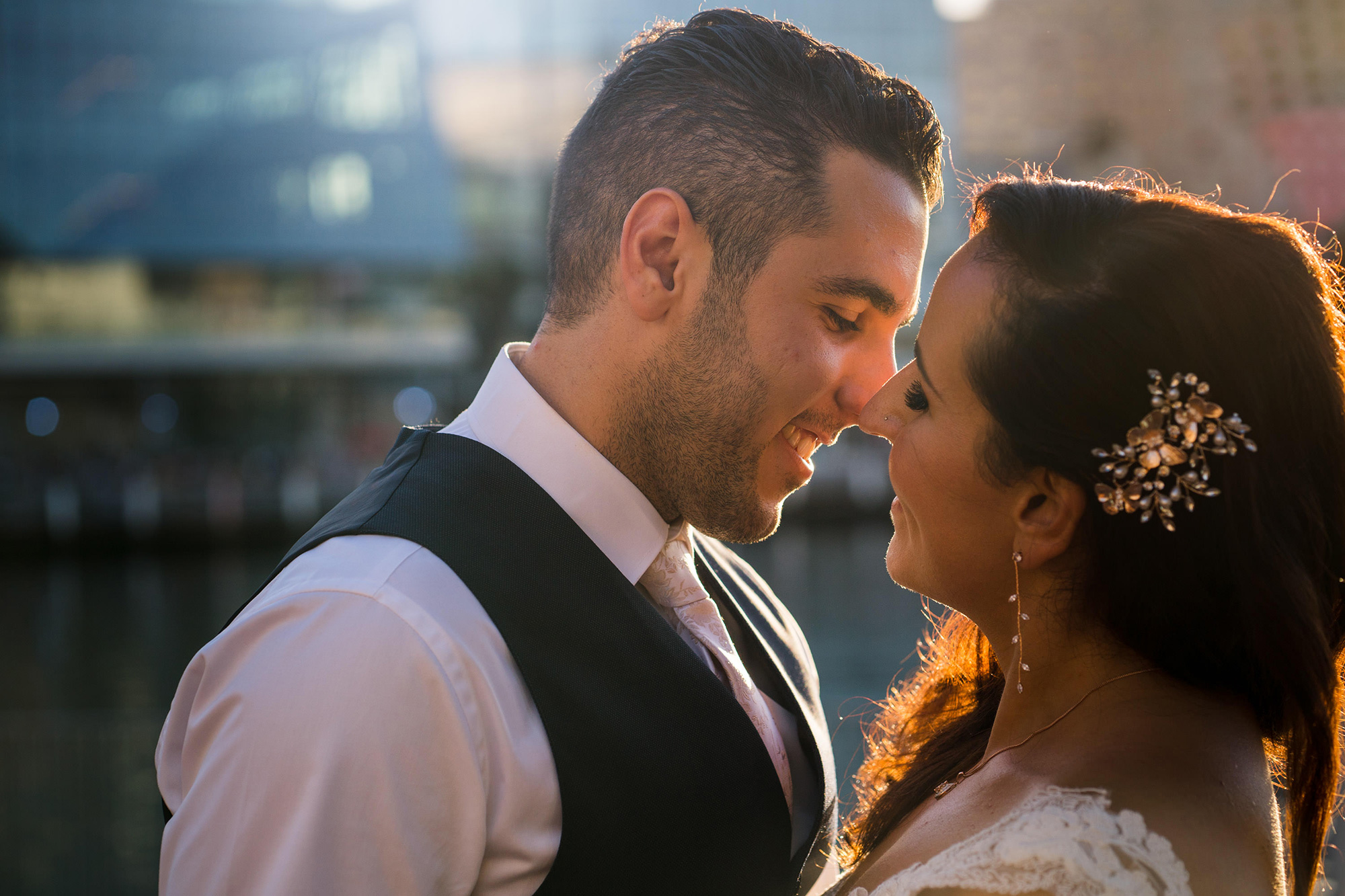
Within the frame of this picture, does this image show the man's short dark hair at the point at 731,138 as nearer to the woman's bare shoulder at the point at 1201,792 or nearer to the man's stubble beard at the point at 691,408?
the man's stubble beard at the point at 691,408

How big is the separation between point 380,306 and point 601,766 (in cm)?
3213

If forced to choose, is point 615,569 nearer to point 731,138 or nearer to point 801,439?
point 801,439

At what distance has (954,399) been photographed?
159cm

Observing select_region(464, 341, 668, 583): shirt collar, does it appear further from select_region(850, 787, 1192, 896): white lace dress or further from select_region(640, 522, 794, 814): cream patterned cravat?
select_region(850, 787, 1192, 896): white lace dress

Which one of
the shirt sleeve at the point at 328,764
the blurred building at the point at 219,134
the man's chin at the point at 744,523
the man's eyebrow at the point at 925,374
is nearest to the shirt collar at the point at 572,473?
the man's chin at the point at 744,523

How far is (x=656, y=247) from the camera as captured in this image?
187 cm

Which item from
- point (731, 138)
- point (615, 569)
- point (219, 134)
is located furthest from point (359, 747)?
point (219, 134)

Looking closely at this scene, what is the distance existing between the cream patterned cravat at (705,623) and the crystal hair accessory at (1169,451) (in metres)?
0.65

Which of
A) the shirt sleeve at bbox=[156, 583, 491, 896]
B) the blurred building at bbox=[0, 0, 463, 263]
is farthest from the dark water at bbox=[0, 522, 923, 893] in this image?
the blurred building at bbox=[0, 0, 463, 263]

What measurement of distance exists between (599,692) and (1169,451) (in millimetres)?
840

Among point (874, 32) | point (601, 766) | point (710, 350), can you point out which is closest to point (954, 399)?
point (710, 350)

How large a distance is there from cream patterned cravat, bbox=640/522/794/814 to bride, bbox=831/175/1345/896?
25cm

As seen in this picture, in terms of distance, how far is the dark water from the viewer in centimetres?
580

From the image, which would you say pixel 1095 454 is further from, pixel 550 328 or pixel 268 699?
pixel 268 699
